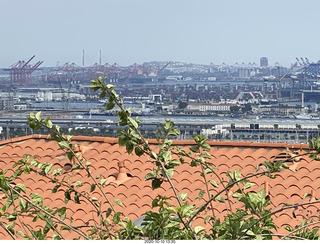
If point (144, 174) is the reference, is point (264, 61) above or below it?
below

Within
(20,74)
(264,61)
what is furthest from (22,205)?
(264,61)

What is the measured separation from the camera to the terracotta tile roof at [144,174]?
4141 mm

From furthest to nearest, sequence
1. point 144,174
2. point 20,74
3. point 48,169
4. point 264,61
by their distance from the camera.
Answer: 1. point 264,61
2. point 20,74
3. point 144,174
4. point 48,169

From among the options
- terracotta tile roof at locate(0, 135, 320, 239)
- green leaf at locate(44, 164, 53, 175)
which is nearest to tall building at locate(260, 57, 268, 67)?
terracotta tile roof at locate(0, 135, 320, 239)

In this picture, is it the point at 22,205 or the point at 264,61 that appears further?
the point at 264,61

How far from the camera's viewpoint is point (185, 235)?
203 cm

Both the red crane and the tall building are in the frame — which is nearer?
the red crane

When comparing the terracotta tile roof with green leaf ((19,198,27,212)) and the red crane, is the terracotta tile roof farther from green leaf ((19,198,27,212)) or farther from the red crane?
the red crane

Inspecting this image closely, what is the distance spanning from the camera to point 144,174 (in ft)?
15.4

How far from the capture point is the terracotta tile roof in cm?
414

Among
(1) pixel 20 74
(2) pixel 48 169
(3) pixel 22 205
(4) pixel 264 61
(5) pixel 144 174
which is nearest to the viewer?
(3) pixel 22 205

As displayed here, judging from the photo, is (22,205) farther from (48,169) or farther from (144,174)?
(144,174)

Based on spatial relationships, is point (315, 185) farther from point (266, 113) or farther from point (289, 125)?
point (266, 113)

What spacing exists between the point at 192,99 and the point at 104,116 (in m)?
26.8
